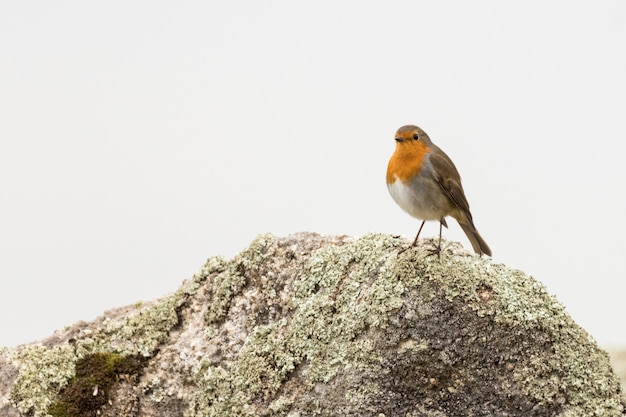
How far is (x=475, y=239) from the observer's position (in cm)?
779

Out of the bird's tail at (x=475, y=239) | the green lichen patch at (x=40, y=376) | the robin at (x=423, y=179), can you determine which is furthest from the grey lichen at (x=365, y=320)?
the green lichen patch at (x=40, y=376)

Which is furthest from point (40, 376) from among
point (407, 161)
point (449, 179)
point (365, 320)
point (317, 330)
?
point (449, 179)

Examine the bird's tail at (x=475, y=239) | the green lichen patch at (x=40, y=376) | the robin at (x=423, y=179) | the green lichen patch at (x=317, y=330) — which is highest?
the robin at (x=423, y=179)

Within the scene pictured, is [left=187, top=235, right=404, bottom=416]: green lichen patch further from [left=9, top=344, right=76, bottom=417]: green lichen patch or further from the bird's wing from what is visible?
[left=9, top=344, right=76, bottom=417]: green lichen patch

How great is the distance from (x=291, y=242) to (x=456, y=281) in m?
1.47

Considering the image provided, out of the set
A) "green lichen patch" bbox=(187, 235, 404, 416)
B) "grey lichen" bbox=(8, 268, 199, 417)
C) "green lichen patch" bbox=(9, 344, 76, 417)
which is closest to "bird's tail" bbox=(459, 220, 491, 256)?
"green lichen patch" bbox=(187, 235, 404, 416)

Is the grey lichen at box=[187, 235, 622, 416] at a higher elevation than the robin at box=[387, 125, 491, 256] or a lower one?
lower

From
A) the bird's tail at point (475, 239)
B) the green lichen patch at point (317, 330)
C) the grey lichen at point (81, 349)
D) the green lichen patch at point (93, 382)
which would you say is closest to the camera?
the green lichen patch at point (317, 330)

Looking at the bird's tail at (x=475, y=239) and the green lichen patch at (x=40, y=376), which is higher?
the bird's tail at (x=475, y=239)

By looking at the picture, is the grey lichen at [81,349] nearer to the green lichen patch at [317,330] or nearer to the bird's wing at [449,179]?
the green lichen patch at [317,330]

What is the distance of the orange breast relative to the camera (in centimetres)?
741

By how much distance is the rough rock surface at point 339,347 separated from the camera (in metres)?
6.51

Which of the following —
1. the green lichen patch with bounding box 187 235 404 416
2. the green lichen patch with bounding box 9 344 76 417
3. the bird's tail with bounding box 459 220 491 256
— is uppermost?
the bird's tail with bounding box 459 220 491 256

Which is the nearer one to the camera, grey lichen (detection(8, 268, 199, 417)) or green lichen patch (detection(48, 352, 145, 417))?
green lichen patch (detection(48, 352, 145, 417))
